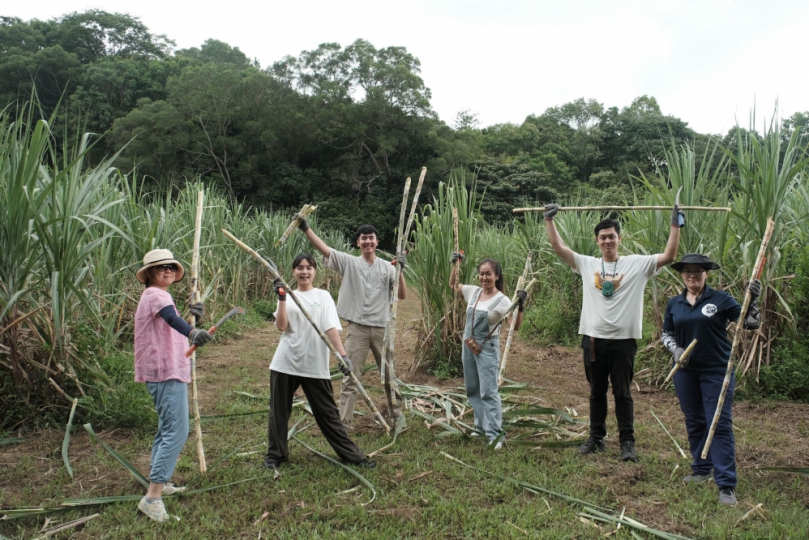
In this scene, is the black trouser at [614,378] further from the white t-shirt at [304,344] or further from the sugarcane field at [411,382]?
the white t-shirt at [304,344]

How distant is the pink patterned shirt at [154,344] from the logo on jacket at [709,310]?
298 centimetres

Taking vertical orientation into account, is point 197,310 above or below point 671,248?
below

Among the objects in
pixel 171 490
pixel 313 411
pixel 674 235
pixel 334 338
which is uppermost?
pixel 674 235

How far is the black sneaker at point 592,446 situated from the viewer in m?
3.71

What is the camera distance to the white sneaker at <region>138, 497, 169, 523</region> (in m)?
2.71

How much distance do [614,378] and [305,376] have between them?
206 cm

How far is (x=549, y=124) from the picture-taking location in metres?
36.7

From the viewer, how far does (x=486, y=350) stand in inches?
152

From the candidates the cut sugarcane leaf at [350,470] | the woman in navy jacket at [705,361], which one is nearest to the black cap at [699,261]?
the woman in navy jacket at [705,361]

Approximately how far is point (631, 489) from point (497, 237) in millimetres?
7365

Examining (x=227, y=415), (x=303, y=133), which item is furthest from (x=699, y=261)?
(x=303, y=133)

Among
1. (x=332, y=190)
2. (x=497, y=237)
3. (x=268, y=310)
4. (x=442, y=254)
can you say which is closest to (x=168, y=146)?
(x=332, y=190)

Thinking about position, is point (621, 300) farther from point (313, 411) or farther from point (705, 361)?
point (313, 411)

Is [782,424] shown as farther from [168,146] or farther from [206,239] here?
[168,146]
